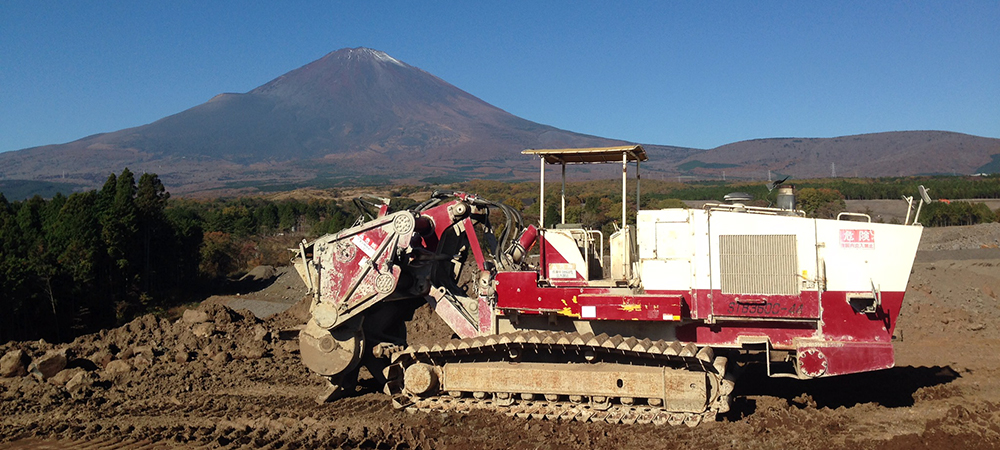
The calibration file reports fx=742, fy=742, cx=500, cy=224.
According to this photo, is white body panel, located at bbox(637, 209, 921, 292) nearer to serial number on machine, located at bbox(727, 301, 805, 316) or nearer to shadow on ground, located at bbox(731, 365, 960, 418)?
serial number on machine, located at bbox(727, 301, 805, 316)

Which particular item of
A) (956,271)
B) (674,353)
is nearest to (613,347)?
(674,353)

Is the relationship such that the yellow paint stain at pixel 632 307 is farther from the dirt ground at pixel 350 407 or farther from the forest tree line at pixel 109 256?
the forest tree line at pixel 109 256

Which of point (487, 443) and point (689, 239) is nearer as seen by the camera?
point (487, 443)

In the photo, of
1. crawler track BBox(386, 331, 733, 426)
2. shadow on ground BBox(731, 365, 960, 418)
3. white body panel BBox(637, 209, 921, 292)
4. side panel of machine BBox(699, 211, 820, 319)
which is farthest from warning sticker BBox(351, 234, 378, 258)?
shadow on ground BBox(731, 365, 960, 418)

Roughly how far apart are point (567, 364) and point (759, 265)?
8.55 ft

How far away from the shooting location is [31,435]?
901 centimetres

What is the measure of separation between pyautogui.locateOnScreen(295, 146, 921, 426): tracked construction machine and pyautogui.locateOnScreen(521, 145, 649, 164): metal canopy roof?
1.8 inches

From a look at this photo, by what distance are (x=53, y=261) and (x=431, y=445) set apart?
22.0 metres

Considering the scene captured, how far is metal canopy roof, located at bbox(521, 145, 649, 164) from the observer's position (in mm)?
9719

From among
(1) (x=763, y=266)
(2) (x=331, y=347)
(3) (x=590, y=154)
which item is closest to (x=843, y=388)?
(1) (x=763, y=266)

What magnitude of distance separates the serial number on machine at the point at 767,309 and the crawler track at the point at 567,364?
64 centimetres

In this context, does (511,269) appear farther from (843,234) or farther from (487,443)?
(843,234)

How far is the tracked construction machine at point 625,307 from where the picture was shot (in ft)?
28.5

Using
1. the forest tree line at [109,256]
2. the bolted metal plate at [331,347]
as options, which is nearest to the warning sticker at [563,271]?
the bolted metal plate at [331,347]
